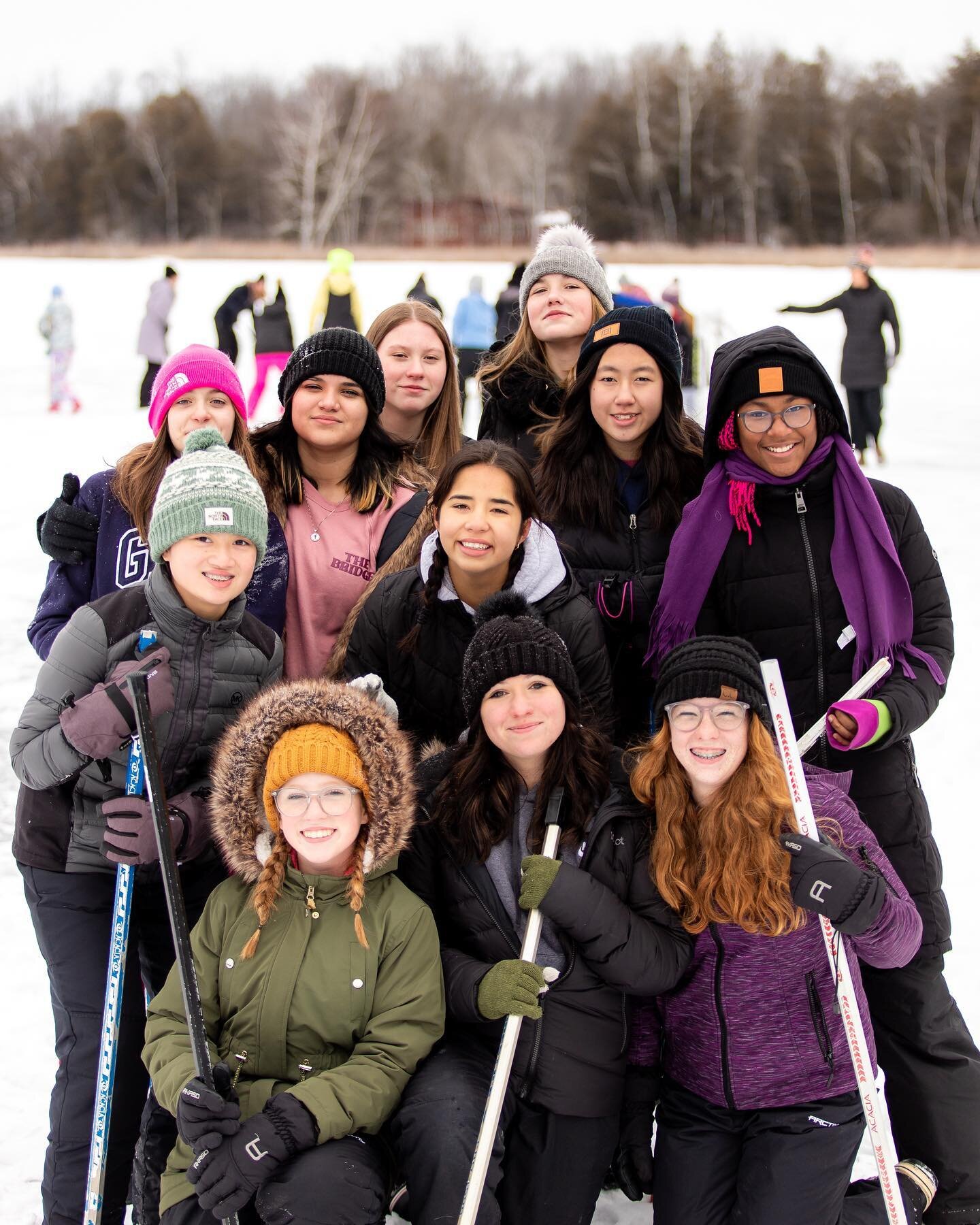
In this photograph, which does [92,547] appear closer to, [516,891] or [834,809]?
[516,891]

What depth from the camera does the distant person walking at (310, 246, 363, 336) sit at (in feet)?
40.6

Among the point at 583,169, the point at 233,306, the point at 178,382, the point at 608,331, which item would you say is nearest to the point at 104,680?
the point at 178,382

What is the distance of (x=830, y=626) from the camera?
8.76 ft

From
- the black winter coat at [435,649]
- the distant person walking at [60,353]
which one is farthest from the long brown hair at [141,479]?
the distant person walking at [60,353]

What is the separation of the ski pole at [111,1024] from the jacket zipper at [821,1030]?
1488mm

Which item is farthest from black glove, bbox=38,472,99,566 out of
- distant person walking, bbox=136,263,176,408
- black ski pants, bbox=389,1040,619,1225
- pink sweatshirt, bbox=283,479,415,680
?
distant person walking, bbox=136,263,176,408

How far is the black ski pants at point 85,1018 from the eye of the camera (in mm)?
2459

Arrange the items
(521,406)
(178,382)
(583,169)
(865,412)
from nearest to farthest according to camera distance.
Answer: (178,382), (521,406), (865,412), (583,169)

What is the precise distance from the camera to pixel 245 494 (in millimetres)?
2582

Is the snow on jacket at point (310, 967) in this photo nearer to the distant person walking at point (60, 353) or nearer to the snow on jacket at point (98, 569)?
the snow on jacket at point (98, 569)

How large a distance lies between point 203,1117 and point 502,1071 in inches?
23.2

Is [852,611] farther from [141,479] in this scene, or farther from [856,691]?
[141,479]

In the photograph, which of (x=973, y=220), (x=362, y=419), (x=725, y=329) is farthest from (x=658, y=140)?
(x=362, y=419)

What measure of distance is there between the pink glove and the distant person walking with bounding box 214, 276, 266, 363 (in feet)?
39.1
